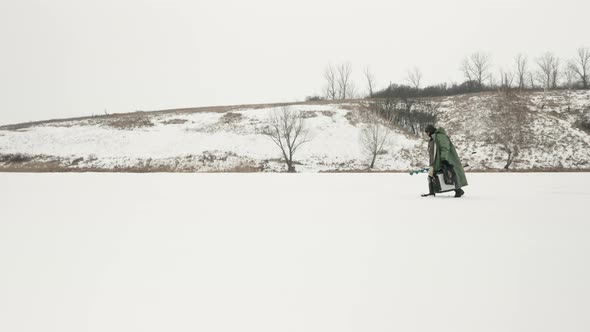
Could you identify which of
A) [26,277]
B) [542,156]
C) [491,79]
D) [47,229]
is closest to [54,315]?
[26,277]

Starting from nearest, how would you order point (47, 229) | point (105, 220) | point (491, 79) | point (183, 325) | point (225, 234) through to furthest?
1. point (183, 325)
2. point (225, 234)
3. point (47, 229)
4. point (105, 220)
5. point (491, 79)

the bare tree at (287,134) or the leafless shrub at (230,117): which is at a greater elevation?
the leafless shrub at (230,117)

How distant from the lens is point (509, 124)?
41.0 m

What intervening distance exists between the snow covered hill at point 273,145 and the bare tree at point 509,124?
60 centimetres

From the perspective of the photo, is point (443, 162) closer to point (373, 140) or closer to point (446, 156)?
point (446, 156)

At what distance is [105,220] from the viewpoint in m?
6.81

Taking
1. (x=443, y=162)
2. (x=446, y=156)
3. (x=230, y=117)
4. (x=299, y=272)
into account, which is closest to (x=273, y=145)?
(x=230, y=117)

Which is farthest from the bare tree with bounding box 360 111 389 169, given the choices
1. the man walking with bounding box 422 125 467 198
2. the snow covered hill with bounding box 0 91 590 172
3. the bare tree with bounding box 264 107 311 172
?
the man walking with bounding box 422 125 467 198

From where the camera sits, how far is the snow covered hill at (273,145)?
1481 inches

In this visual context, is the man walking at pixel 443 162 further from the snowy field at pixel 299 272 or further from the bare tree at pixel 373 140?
the bare tree at pixel 373 140

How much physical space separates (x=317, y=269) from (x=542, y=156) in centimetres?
4262

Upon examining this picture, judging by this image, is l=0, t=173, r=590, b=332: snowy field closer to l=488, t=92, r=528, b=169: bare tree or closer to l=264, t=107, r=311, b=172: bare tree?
l=264, t=107, r=311, b=172: bare tree

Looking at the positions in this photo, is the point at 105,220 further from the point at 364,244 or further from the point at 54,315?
the point at 364,244

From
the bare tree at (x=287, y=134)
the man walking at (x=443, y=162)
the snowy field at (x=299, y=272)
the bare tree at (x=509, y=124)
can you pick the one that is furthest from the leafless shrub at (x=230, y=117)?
the snowy field at (x=299, y=272)
